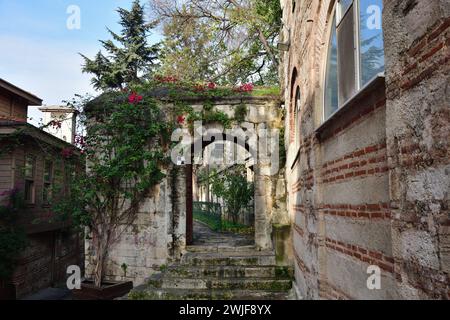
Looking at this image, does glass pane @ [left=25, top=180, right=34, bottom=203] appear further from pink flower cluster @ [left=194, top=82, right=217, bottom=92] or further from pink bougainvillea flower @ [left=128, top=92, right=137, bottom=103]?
pink flower cluster @ [left=194, top=82, right=217, bottom=92]

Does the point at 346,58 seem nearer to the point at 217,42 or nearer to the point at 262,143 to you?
the point at 262,143

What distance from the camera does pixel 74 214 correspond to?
835 centimetres

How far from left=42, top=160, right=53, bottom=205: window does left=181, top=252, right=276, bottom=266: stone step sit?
7611mm

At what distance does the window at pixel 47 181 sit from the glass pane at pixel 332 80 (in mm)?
11615

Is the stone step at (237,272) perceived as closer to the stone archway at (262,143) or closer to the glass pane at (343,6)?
the stone archway at (262,143)

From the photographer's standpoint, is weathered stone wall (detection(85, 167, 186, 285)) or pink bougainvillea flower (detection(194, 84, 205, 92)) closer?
weathered stone wall (detection(85, 167, 186, 285))

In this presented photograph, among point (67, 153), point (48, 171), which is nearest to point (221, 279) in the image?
point (67, 153)

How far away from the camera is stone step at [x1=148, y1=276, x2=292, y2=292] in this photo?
6.98 metres

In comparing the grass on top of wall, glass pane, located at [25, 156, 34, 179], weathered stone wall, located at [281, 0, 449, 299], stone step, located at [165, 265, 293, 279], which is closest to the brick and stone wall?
stone step, located at [165, 265, 293, 279]

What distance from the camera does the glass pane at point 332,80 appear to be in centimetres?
410

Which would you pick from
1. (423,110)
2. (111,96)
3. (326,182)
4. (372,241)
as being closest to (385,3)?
(423,110)

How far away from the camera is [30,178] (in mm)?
11953

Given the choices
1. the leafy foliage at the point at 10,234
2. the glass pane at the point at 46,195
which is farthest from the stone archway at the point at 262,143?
the glass pane at the point at 46,195

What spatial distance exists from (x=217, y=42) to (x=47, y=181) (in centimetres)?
989
